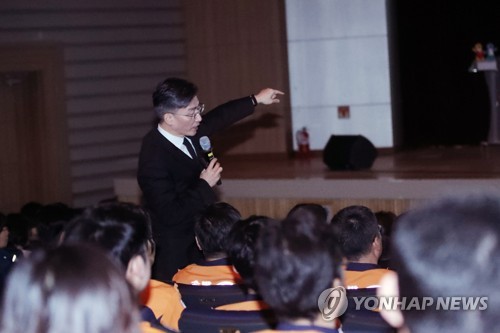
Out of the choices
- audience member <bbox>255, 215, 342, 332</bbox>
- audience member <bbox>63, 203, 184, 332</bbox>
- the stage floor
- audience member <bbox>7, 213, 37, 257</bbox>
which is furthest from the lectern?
audience member <bbox>255, 215, 342, 332</bbox>

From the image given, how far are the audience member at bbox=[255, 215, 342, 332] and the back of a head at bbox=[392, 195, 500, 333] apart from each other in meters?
0.43

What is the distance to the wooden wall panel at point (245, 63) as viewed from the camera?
960cm

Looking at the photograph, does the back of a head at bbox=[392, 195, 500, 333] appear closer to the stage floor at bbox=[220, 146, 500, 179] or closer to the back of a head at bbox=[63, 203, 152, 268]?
the back of a head at bbox=[63, 203, 152, 268]

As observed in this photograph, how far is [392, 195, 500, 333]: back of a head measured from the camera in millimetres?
1269

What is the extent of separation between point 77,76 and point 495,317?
8.28 metres

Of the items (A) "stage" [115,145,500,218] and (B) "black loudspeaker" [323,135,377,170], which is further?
(B) "black loudspeaker" [323,135,377,170]

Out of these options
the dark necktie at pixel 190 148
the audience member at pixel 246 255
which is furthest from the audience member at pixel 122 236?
the dark necktie at pixel 190 148

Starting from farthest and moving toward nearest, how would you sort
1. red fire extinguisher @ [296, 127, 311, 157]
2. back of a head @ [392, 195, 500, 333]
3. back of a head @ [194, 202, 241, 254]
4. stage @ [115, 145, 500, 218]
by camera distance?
1. red fire extinguisher @ [296, 127, 311, 157]
2. stage @ [115, 145, 500, 218]
3. back of a head @ [194, 202, 241, 254]
4. back of a head @ [392, 195, 500, 333]

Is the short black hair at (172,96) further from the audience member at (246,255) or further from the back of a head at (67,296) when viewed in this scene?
the back of a head at (67,296)

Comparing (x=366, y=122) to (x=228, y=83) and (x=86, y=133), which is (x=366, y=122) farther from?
(x=86, y=133)

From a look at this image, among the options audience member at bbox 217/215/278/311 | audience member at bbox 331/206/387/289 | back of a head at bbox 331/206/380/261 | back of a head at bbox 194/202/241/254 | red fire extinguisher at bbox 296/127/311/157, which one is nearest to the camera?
audience member at bbox 217/215/278/311

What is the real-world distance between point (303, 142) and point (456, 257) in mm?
8344

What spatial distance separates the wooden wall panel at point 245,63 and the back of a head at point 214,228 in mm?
6171

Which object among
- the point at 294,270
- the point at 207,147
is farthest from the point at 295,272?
the point at 207,147
